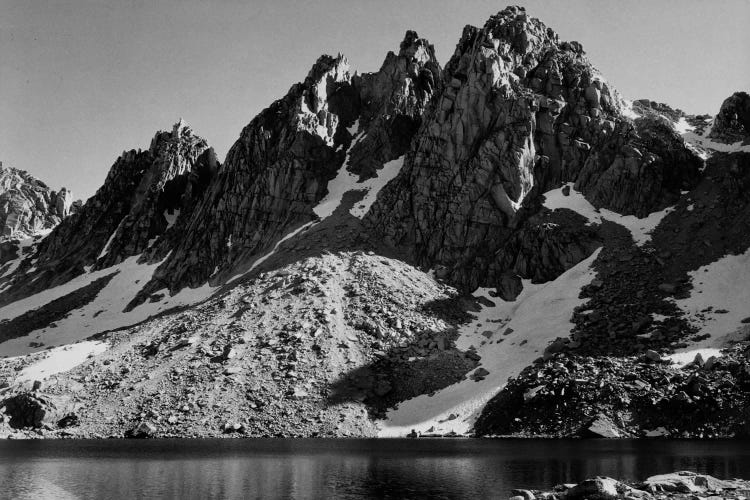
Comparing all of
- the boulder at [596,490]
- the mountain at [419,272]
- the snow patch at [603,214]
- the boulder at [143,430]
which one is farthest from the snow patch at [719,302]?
the boulder at [143,430]

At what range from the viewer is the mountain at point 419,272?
7638 centimetres

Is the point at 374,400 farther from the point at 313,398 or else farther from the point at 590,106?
the point at 590,106

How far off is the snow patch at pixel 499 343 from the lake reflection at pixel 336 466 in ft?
37.5

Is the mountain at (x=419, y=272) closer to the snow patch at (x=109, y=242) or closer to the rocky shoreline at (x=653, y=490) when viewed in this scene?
the snow patch at (x=109, y=242)

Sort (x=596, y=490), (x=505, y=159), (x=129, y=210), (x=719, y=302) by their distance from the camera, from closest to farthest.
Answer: (x=596, y=490)
(x=719, y=302)
(x=505, y=159)
(x=129, y=210)

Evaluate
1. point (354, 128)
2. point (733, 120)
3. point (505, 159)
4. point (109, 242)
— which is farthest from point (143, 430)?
point (733, 120)

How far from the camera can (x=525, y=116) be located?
11438 cm

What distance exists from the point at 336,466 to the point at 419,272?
6139cm

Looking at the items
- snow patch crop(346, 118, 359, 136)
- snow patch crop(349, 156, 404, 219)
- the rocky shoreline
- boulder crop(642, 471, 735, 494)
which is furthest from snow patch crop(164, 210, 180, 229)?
boulder crop(642, 471, 735, 494)

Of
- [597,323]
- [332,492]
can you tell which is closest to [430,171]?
[597,323]

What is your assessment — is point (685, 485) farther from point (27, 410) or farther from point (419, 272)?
point (419, 272)

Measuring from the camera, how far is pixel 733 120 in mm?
118250

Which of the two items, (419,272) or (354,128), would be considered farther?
(354,128)

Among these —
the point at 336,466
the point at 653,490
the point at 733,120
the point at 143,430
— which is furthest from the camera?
the point at 733,120
